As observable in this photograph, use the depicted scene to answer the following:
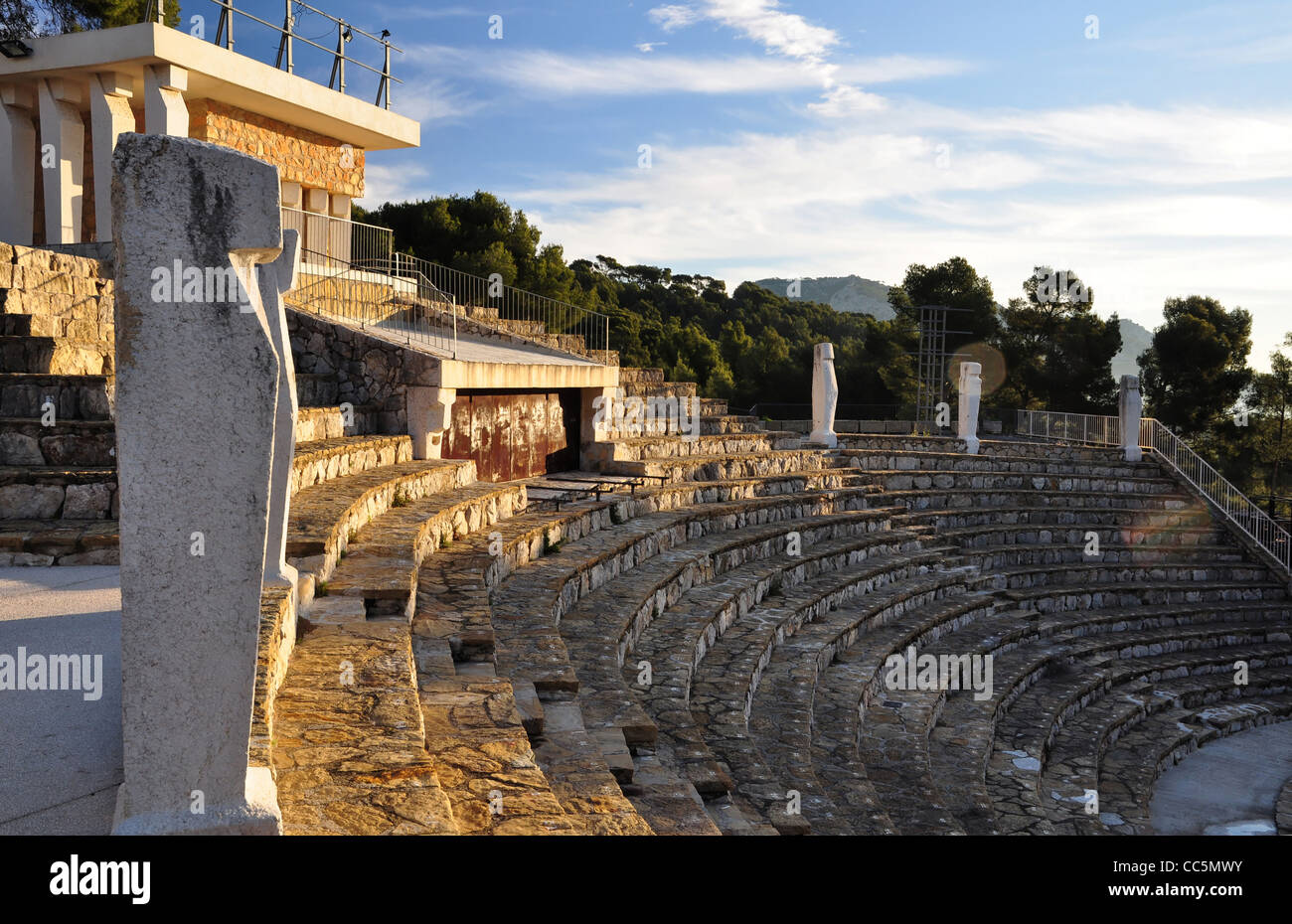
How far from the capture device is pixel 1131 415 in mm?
18938

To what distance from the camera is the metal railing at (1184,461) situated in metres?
15.9

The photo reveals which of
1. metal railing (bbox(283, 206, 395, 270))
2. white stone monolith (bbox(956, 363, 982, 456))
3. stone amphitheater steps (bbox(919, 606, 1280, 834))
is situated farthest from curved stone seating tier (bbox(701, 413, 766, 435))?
metal railing (bbox(283, 206, 395, 270))

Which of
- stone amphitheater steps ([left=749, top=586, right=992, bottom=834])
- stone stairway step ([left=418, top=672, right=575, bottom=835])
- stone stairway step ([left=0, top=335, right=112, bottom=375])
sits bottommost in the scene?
stone amphitheater steps ([left=749, top=586, right=992, bottom=834])

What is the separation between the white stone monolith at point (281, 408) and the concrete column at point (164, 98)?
1097 cm

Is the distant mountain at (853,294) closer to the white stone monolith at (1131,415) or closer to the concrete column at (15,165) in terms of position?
the white stone monolith at (1131,415)

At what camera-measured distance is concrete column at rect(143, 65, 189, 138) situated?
1295 centimetres

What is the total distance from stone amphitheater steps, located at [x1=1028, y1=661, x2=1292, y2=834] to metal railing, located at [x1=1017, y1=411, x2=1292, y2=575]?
11.6ft

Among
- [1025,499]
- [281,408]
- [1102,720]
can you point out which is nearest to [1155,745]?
[1102,720]

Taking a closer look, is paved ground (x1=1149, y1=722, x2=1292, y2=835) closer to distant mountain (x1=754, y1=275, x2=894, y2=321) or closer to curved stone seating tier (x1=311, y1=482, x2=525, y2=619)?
curved stone seating tier (x1=311, y1=482, x2=525, y2=619)

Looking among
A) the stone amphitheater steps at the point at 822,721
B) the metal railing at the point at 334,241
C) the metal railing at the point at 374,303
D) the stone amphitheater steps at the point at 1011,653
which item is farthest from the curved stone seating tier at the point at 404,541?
the metal railing at the point at 334,241

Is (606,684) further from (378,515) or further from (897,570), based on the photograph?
(897,570)

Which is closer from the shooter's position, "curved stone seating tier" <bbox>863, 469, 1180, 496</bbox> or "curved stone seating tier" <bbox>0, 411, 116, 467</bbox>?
"curved stone seating tier" <bbox>0, 411, 116, 467</bbox>

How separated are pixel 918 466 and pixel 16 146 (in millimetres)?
16120

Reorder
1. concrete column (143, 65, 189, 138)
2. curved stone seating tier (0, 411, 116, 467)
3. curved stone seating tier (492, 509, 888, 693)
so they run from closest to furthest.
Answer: curved stone seating tier (492, 509, 888, 693)
curved stone seating tier (0, 411, 116, 467)
concrete column (143, 65, 189, 138)
